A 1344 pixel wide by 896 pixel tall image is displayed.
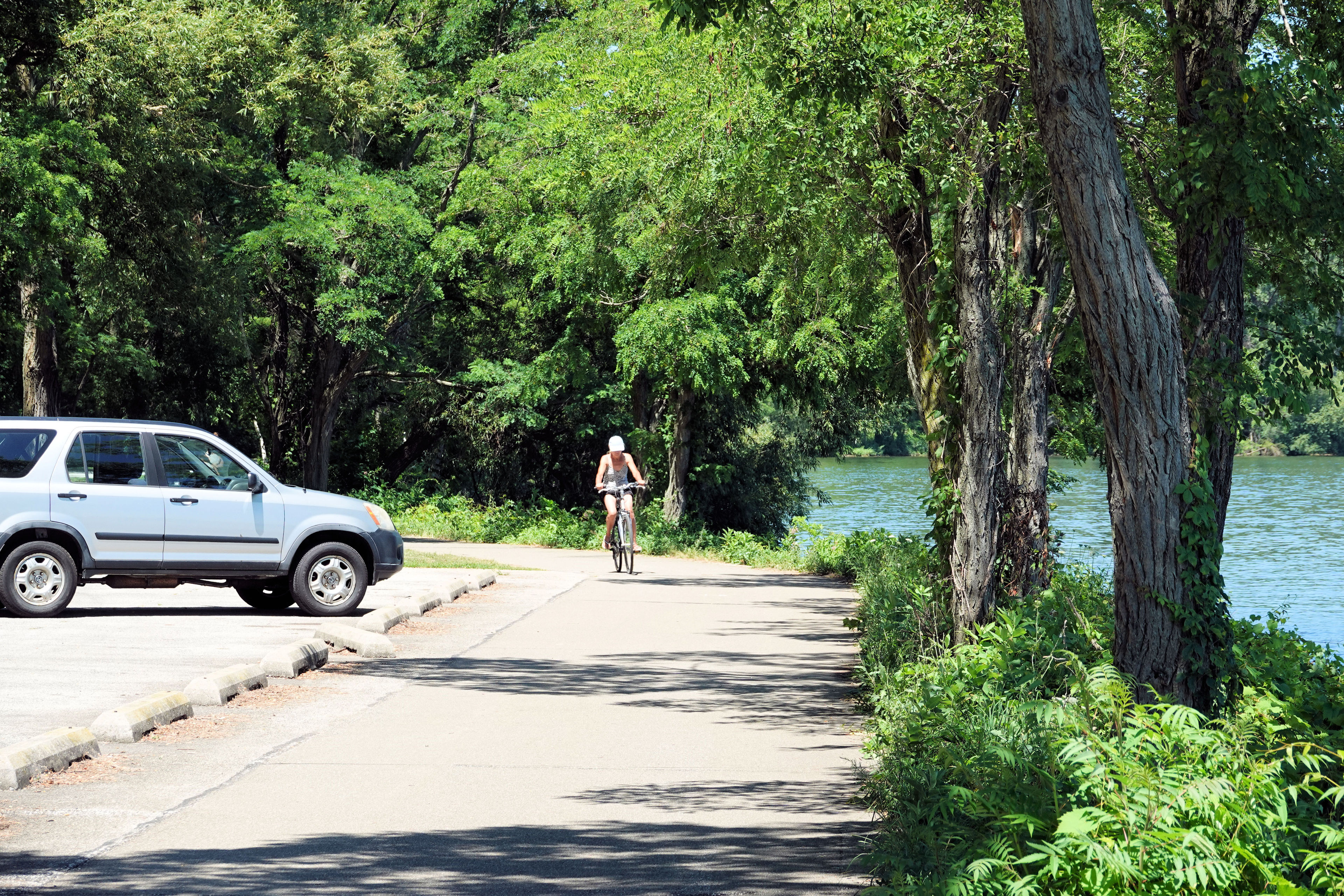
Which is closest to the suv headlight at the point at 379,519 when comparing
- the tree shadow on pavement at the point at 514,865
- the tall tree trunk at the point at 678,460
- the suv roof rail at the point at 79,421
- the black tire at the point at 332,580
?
the black tire at the point at 332,580

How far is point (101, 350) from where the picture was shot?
32.9 m

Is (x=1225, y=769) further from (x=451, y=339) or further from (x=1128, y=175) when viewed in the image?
(x=451, y=339)

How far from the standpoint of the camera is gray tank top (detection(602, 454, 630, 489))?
69.4 feet

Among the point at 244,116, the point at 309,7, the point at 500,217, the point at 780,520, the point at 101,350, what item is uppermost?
the point at 309,7

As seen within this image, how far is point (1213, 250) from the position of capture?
9.38 m

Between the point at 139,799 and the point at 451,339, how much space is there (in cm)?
3014

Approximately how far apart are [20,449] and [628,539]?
30.7 ft

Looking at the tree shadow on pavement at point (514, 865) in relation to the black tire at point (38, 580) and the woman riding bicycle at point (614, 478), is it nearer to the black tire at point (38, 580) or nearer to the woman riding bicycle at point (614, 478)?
the black tire at point (38, 580)

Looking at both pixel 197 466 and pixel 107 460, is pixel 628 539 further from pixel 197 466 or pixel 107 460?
pixel 107 460

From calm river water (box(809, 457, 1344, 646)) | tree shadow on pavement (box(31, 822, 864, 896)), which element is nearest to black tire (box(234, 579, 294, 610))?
calm river water (box(809, 457, 1344, 646))

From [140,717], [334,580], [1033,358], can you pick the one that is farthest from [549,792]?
[1033,358]

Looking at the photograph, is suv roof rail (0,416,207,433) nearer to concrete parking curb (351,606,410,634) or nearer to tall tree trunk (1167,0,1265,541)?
concrete parking curb (351,606,410,634)

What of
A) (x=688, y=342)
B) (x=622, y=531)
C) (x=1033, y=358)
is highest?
(x=688, y=342)

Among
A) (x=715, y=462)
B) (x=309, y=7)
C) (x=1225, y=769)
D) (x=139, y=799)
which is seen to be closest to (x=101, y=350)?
(x=309, y=7)
